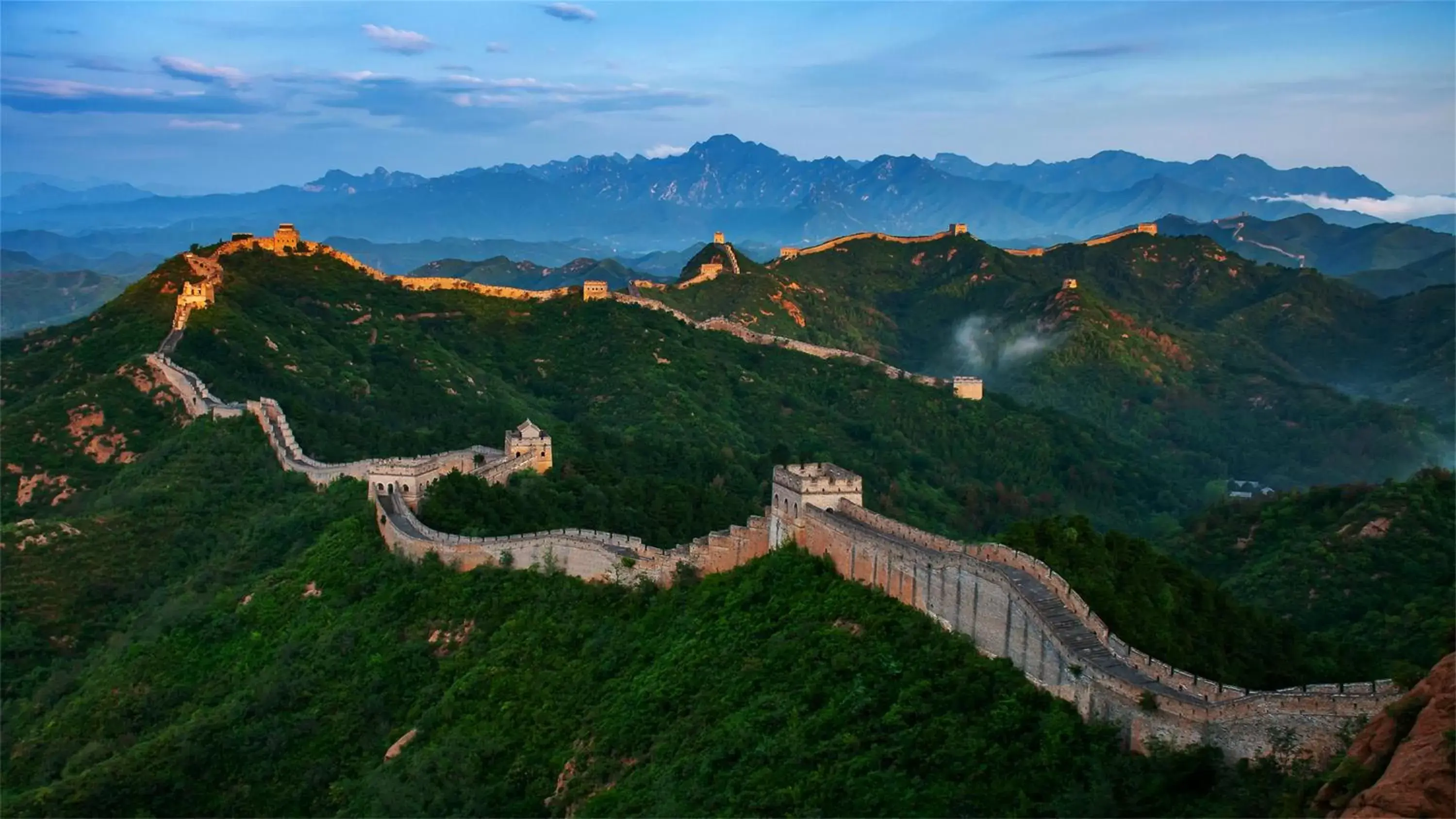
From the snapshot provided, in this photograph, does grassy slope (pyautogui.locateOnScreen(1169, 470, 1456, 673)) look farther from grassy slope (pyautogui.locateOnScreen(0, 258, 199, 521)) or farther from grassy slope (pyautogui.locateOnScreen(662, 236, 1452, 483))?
grassy slope (pyautogui.locateOnScreen(662, 236, 1452, 483))

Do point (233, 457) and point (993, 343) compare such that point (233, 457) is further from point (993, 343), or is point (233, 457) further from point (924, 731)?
point (993, 343)

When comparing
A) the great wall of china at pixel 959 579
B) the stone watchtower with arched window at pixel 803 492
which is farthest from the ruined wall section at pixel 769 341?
the stone watchtower with arched window at pixel 803 492

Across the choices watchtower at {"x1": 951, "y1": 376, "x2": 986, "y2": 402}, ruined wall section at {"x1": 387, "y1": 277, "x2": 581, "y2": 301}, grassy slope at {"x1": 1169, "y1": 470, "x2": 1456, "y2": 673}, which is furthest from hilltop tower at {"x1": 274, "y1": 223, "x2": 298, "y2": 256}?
grassy slope at {"x1": 1169, "y1": 470, "x2": 1456, "y2": 673}

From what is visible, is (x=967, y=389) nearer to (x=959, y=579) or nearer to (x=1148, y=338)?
(x=1148, y=338)

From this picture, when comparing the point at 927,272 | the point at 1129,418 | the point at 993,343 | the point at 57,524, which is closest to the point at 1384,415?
the point at 1129,418

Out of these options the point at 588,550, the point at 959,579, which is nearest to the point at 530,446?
the point at 588,550

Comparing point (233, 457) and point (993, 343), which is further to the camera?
point (993, 343)
